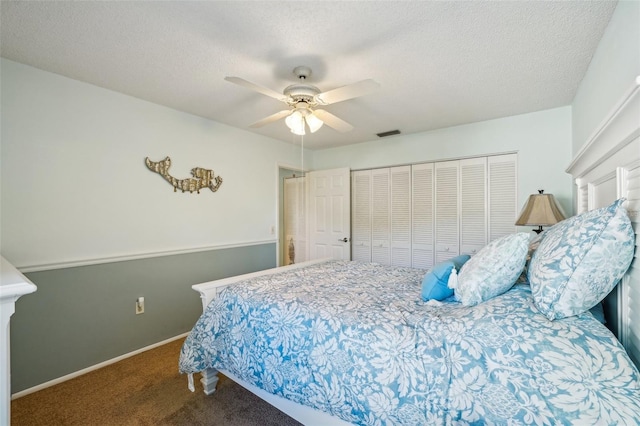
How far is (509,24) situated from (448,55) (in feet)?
1.19

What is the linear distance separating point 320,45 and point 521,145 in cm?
246

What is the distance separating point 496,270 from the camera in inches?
49.8

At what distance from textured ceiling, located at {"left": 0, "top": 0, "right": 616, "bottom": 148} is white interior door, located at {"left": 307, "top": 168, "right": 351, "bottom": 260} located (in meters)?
1.63

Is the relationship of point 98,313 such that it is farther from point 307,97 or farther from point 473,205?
point 473,205

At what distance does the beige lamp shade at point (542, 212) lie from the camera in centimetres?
234

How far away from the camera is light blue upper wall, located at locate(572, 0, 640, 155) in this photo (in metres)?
1.20

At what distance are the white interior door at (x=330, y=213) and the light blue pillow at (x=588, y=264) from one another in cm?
297

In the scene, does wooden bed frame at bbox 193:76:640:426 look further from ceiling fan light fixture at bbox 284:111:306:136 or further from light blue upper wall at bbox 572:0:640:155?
ceiling fan light fixture at bbox 284:111:306:136

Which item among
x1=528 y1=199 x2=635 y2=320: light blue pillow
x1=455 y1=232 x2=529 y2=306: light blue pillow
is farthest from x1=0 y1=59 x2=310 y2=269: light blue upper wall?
x1=528 y1=199 x2=635 y2=320: light blue pillow

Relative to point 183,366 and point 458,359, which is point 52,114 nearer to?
point 183,366

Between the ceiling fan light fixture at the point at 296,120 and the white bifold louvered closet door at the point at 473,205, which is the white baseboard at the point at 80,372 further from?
the white bifold louvered closet door at the point at 473,205

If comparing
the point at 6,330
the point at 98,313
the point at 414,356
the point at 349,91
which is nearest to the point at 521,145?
the point at 349,91

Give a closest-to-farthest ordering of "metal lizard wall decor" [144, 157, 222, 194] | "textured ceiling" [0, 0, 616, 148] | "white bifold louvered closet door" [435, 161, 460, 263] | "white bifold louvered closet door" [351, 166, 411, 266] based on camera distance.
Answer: "textured ceiling" [0, 0, 616, 148]
"metal lizard wall decor" [144, 157, 222, 194]
"white bifold louvered closet door" [435, 161, 460, 263]
"white bifold louvered closet door" [351, 166, 411, 266]

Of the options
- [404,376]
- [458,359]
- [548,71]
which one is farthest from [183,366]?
[548,71]
